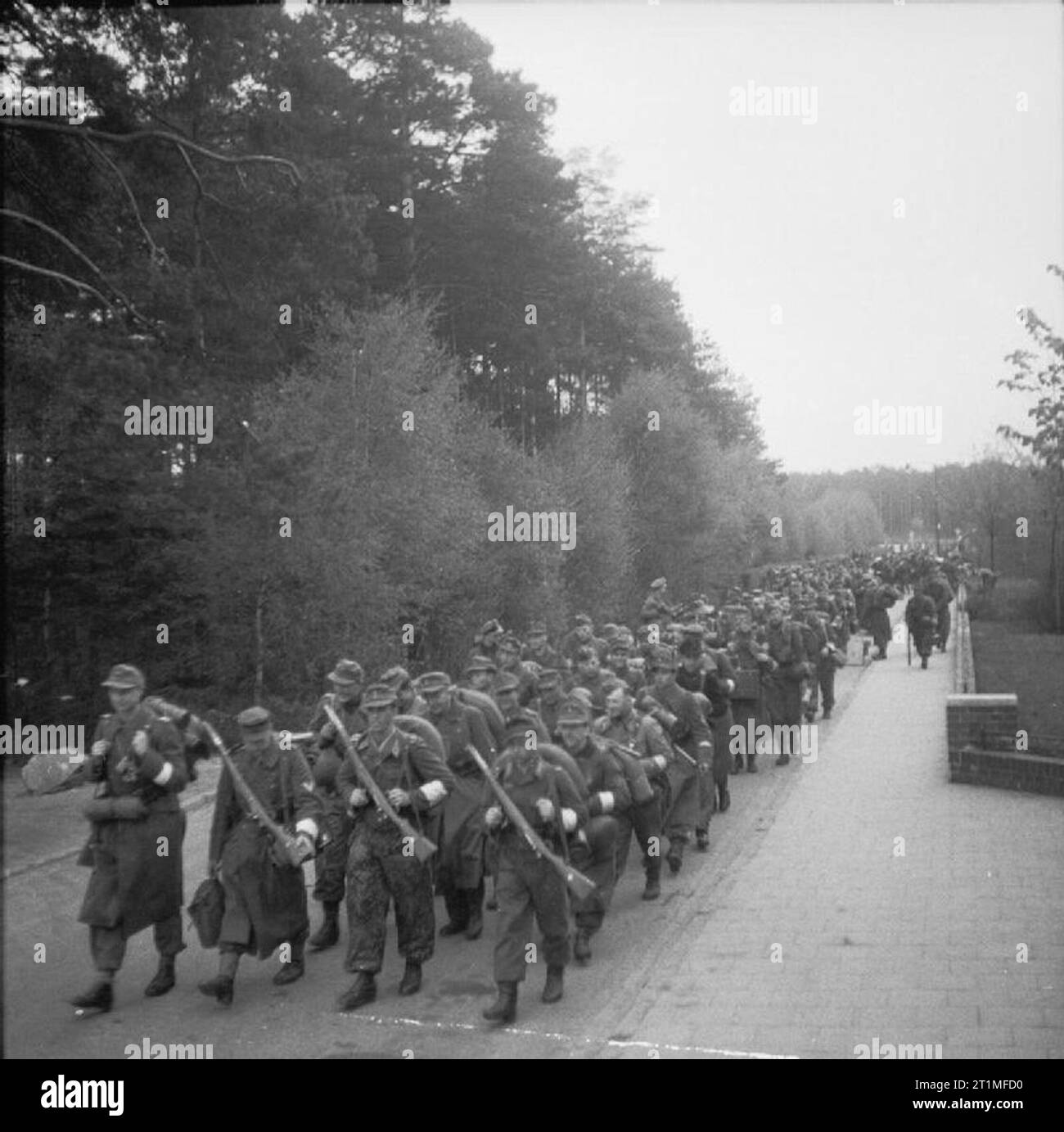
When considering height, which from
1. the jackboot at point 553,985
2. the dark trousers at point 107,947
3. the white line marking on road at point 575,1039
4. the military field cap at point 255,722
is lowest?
the white line marking on road at point 575,1039

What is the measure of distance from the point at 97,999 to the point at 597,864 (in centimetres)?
339

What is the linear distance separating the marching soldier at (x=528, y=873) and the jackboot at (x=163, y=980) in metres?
2.11

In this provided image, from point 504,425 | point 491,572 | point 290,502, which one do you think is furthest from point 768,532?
point 290,502

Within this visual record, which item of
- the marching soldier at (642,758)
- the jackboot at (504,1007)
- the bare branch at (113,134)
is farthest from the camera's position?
the bare branch at (113,134)

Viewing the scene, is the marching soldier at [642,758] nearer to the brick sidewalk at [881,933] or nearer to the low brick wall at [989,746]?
the brick sidewalk at [881,933]

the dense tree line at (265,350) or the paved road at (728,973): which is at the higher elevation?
the dense tree line at (265,350)

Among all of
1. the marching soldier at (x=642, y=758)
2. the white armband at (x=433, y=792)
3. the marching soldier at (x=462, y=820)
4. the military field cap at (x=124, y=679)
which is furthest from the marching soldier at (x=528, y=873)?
the military field cap at (x=124, y=679)

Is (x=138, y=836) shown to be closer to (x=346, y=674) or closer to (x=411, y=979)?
(x=411, y=979)

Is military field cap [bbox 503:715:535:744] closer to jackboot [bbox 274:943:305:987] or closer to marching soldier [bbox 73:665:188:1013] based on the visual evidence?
jackboot [bbox 274:943:305:987]

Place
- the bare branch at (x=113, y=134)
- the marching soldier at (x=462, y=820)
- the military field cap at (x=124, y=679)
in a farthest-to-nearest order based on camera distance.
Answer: the bare branch at (x=113, y=134)
the marching soldier at (x=462, y=820)
the military field cap at (x=124, y=679)

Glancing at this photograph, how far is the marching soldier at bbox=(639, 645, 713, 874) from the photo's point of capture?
12.3 metres

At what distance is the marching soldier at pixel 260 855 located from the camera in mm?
8930

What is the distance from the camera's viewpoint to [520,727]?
9.45 metres
